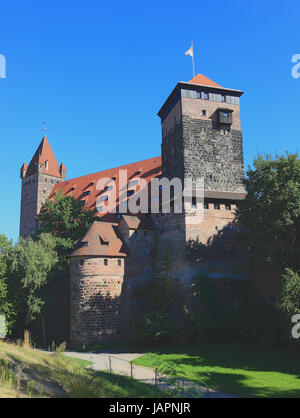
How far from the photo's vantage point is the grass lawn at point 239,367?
52.7 ft

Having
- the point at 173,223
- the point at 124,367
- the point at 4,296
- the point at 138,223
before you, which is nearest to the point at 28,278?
the point at 4,296

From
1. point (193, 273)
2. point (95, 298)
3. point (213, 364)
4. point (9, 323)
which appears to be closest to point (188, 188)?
point (193, 273)

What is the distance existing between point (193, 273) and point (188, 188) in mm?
6972

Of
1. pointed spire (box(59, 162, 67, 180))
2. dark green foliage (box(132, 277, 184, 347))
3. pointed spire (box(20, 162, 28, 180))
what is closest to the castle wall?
dark green foliage (box(132, 277, 184, 347))

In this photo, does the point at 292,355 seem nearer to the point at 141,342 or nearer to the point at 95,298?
the point at 141,342

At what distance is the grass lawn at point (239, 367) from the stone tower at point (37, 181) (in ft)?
117

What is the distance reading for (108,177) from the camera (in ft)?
153

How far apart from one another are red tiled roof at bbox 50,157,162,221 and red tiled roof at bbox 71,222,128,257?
24.0 feet

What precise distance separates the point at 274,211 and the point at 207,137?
35.9 feet

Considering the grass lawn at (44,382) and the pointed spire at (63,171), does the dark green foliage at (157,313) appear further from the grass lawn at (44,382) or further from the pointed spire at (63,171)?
the pointed spire at (63,171)

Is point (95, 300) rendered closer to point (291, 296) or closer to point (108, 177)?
point (291, 296)

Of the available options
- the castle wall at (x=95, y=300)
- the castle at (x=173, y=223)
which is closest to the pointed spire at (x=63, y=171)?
the castle at (x=173, y=223)

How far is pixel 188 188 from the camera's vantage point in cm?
2978
